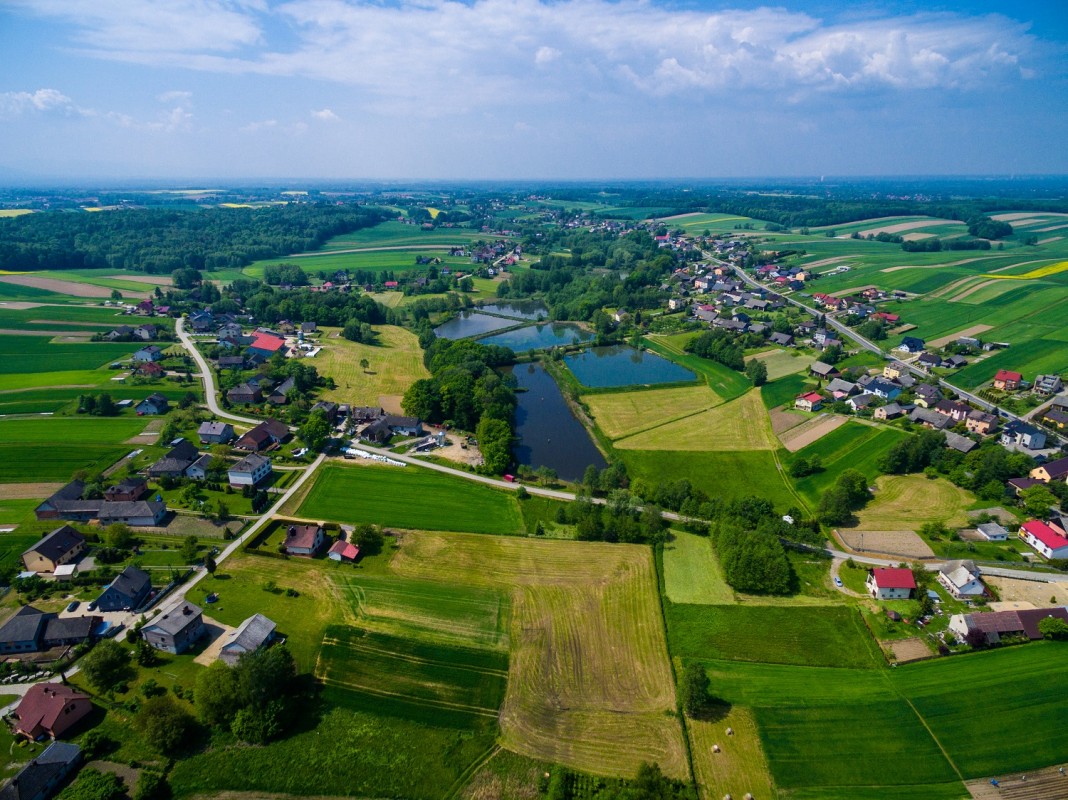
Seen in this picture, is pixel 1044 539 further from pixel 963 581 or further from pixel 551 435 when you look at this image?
pixel 551 435

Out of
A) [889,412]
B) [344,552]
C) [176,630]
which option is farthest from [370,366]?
[889,412]

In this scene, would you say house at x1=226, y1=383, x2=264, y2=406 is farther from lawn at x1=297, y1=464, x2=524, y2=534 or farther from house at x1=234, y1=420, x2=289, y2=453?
lawn at x1=297, y1=464, x2=524, y2=534

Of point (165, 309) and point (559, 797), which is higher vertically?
point (165, 309)

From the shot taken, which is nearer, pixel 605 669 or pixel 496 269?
pixel 605 669

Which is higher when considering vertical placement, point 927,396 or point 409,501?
point 927,396

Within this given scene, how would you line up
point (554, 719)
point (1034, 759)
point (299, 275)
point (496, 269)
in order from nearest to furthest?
point (1034, 759)
point (554, 719)
point (299, 275)
point (496, 269)

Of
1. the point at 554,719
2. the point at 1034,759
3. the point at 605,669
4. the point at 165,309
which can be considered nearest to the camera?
the point at 1034,759

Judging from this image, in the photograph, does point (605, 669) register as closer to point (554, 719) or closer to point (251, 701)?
point (554, 719)

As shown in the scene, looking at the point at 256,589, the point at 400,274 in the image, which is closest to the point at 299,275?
the point at 400,274
